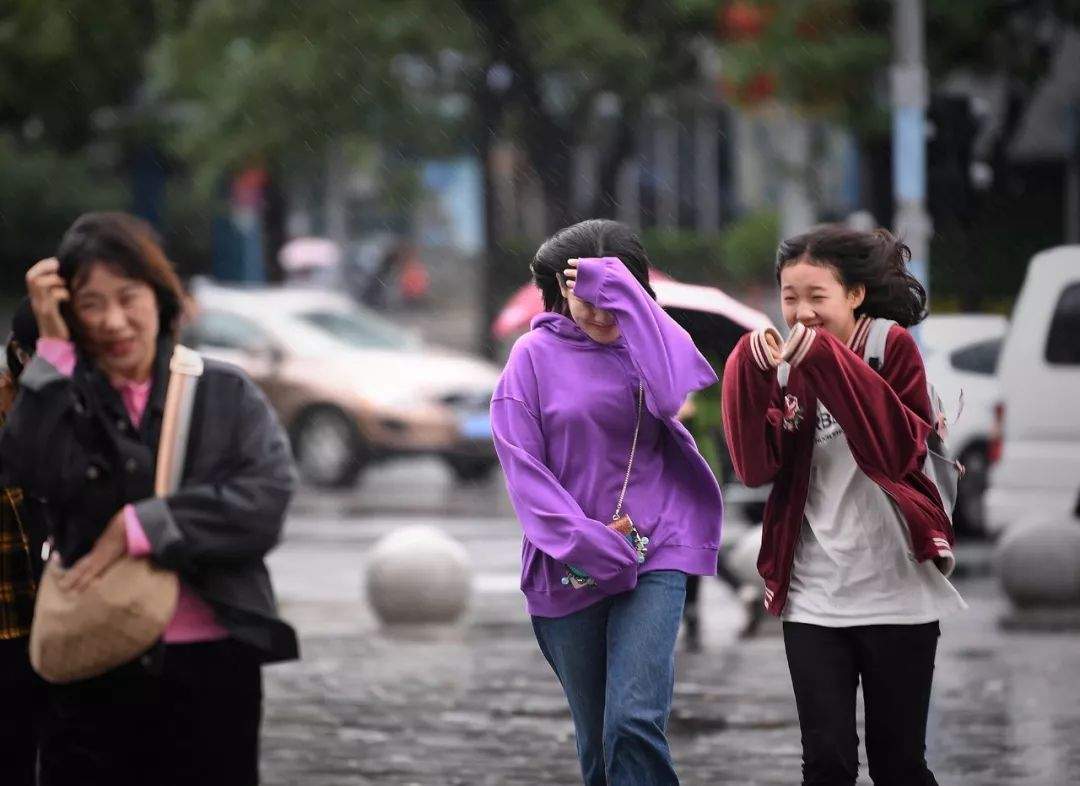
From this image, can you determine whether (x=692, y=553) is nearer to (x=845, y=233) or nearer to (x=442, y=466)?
(x=845, y=233)

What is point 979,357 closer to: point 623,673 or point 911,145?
point 911,145

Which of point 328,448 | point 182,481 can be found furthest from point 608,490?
point 328,448

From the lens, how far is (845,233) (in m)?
5.01

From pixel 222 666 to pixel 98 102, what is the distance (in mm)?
29493

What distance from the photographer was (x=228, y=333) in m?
20.8

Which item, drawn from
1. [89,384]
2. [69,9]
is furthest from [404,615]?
[69,9]

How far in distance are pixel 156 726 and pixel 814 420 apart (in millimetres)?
1687

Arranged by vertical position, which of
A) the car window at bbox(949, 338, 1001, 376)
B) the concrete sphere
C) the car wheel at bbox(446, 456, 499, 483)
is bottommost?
the car wheel at bbox(446, 456, 499, 483)

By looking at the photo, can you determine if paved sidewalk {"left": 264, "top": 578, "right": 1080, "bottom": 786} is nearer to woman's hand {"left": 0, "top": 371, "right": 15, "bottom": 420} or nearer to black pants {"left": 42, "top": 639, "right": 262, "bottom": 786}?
woman's hand {"left": 0, "top": 371, "right": 15, "bottom": 420}

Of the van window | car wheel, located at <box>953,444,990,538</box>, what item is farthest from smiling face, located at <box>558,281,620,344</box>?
car wheel, located at <box>953,444,990,538</box>

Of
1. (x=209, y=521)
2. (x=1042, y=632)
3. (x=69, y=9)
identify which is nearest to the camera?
(x=209, y=521)

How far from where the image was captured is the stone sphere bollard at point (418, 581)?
11.2 m

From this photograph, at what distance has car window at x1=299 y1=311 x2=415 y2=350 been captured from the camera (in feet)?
69.4

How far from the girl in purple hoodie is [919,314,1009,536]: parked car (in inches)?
31.5
